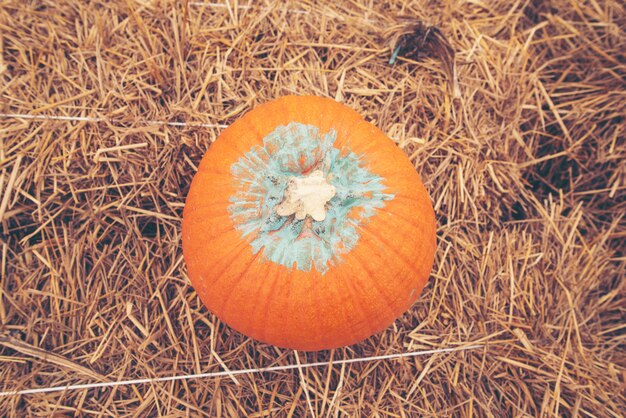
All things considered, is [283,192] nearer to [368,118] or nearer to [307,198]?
[307,198]

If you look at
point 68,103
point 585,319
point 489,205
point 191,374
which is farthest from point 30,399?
point 585,319

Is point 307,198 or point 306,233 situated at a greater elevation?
point 307,198

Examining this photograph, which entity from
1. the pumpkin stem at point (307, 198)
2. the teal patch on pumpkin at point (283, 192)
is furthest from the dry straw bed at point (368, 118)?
the pumpkin stem at point (307, 198)

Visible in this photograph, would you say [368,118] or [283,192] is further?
[368,118]

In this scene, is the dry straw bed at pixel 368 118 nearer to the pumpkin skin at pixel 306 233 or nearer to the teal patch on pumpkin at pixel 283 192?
the pumpkin skin at pixel 306 233

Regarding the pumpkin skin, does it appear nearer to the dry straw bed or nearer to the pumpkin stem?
the pumpkin stem

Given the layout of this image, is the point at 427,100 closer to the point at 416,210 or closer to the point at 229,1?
the point at 416,210

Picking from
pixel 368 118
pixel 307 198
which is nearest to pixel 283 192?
pixel 307 198
